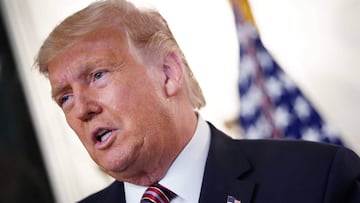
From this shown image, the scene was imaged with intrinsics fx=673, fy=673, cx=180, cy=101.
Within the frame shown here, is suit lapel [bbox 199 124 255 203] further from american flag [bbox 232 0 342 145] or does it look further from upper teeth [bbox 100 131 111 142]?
upper teeth [bbox 100 131 111 142]

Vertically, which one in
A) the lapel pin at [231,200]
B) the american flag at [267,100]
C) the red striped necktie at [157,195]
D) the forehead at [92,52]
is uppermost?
the forehead at [92,52]

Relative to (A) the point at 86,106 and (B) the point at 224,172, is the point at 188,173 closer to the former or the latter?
(B) the point at 224,172

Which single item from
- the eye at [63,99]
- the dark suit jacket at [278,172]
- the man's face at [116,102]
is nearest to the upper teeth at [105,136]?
the man's face at [116,102]

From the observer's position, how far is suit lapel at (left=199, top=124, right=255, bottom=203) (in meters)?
1.63

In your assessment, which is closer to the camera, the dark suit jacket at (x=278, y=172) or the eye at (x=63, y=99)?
the dark suit jacket at (x=278, y=172)

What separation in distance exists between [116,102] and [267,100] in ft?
1.30

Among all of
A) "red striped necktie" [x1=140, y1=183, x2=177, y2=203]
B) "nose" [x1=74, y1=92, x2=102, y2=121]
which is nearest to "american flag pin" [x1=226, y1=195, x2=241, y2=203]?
"red striped necktie" [x1=140, y1=183, x2=177, y2=203]

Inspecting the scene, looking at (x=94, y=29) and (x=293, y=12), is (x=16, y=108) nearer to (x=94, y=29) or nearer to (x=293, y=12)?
(x=94, y=29)

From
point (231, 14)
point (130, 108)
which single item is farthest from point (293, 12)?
point (130, 108)

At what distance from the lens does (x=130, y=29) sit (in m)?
1.65

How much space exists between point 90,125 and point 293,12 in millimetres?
568

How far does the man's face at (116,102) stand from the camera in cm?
160

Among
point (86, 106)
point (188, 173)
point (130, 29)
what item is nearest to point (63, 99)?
point (86, 106)

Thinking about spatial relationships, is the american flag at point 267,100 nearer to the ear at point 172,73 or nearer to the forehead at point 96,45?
the ear at point 172,73
